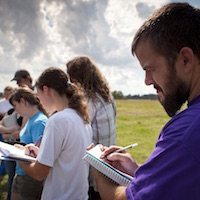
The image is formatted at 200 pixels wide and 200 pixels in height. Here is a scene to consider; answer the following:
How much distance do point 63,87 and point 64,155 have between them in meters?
0.72

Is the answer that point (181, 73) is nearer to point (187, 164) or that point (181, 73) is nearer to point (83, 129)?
point (187, 164)

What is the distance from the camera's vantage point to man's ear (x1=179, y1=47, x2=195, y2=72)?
1157mm

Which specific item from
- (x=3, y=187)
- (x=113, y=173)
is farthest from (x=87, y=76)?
(x=3, y=187)

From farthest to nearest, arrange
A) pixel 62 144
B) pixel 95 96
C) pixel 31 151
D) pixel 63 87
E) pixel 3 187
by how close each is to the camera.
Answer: pixel 3 187 < pixel 95 96 < pixel 63 87 < pixel 31 151 < pixel 62 144

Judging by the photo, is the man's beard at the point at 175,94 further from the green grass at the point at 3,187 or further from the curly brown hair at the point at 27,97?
the green grass at the point at 3,187

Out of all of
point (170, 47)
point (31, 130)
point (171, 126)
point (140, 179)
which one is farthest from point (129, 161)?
point (31, 130)

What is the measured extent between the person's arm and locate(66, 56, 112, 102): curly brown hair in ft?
5.87

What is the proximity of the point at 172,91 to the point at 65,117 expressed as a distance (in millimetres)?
1285

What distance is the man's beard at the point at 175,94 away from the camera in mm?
1192

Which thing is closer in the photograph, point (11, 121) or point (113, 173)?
point (113, 173)

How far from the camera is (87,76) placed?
3.24 m

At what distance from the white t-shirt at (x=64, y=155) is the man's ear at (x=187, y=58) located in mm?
1357

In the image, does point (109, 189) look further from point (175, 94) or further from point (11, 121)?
point (11, 121)

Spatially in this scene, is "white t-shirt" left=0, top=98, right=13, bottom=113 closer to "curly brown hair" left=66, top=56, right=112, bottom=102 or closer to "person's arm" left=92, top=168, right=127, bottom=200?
"curly brown hair" left=66, top=56, right=112, bottom=102
